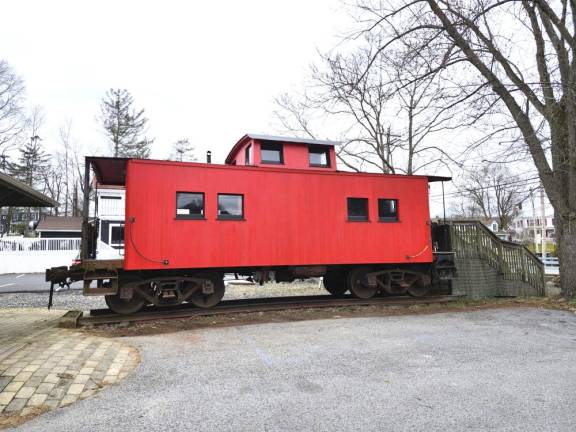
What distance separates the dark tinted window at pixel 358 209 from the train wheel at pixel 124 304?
→ 4530 mm

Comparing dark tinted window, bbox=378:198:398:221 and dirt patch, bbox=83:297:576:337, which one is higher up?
dark tinted window, bbox=378:198:398:221

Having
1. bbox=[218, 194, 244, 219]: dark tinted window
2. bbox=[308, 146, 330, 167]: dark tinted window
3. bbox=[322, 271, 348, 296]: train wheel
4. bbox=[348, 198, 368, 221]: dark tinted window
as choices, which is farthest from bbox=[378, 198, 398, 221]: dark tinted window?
bbox=[218, 194, 244, 219]: dark tinted window

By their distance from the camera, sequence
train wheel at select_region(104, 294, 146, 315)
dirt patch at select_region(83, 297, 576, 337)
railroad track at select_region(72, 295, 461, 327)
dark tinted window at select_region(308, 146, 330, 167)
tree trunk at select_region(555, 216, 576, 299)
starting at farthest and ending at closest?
1. dark tinted window at select_region(308, 146, 330, 167)
2. tree trunk at select_region(555, 216, 576, 299)
3. train wheel at select_region(104, 294, 146, 315)
4. railroad track at select_region(72, 295, 461, 327)
5. dirt patch at select_region(83, 297, 576, 337)

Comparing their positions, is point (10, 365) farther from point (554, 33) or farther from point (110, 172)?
point (554, 33)

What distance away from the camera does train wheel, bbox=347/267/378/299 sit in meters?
9.55

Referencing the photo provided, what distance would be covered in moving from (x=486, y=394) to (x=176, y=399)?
8.61 feet

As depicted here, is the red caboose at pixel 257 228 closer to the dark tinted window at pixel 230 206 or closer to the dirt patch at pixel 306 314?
the dark tinted window at pixel 230 206

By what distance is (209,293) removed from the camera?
8320 millimetres

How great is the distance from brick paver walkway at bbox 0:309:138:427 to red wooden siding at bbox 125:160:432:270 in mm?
1992

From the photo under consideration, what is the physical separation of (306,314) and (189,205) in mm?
2979

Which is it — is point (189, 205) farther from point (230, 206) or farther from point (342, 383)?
point (342, 383)

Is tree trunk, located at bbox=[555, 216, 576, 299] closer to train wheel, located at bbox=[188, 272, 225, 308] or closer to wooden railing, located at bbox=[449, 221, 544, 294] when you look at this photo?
wooden railing, located at bbox=[449, 221, 544, 294]

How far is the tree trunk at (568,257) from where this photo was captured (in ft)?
32.6

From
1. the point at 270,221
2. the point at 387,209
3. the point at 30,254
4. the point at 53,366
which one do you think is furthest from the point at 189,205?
the point at 30,254
